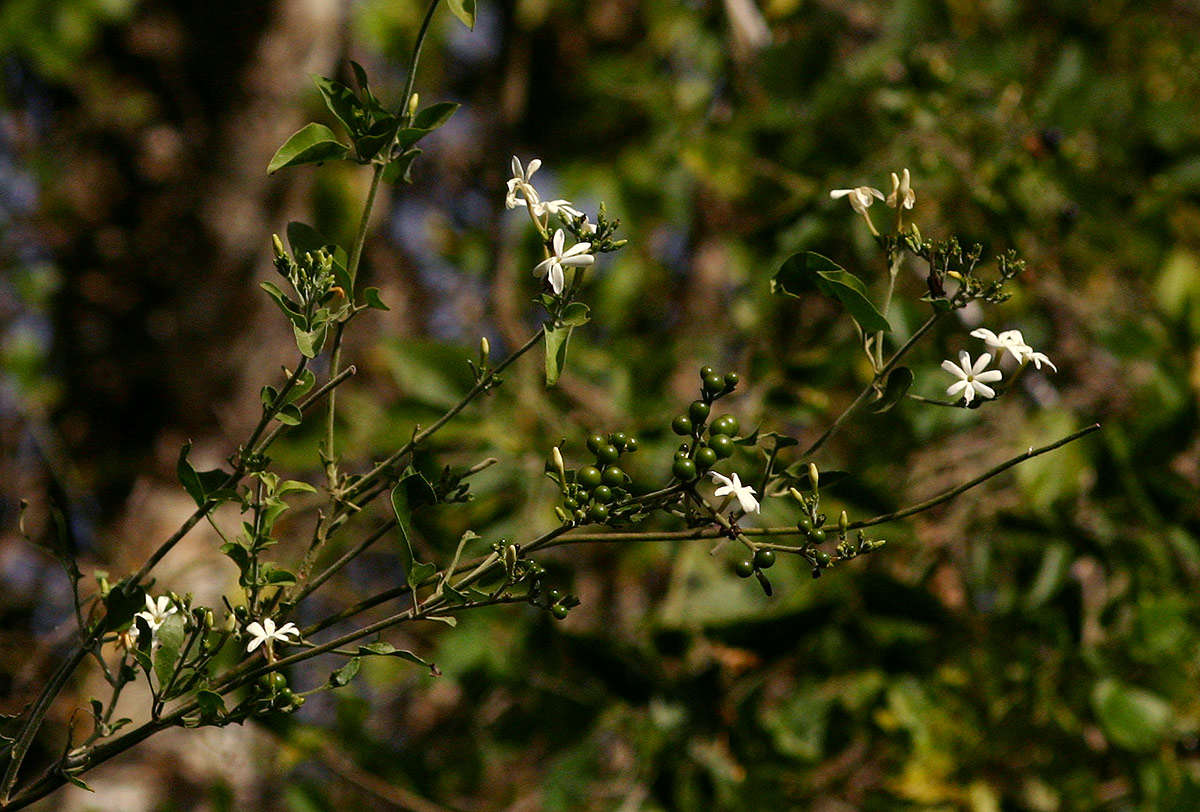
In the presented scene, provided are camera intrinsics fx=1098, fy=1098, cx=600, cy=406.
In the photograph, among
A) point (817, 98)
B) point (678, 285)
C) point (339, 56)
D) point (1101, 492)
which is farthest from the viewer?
point (678, 285)

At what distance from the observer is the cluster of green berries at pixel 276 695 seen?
610mm

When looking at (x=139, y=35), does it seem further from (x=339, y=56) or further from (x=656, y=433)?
(x=656, y=433)

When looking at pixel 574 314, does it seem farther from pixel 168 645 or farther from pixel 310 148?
pixel 168 645

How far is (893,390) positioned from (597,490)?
0.19m

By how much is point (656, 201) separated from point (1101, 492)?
1038 millimetres

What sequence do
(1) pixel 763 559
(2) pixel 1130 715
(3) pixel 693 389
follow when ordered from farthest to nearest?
(3) pixel 693 389 → (2) pixel 1130 715 → (1) pixel 763 559

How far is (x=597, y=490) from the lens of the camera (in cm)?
60

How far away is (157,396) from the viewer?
242cm

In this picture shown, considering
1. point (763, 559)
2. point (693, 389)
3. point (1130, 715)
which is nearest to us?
point (763, 559)

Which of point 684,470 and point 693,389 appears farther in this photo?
point 693,389

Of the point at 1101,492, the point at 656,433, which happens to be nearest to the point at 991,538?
the point at 1101,492

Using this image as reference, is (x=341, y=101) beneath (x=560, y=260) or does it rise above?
above

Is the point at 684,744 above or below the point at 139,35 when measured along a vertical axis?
below

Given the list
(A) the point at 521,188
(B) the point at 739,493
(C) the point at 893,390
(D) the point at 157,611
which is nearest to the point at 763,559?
(B) the point at 739,493
